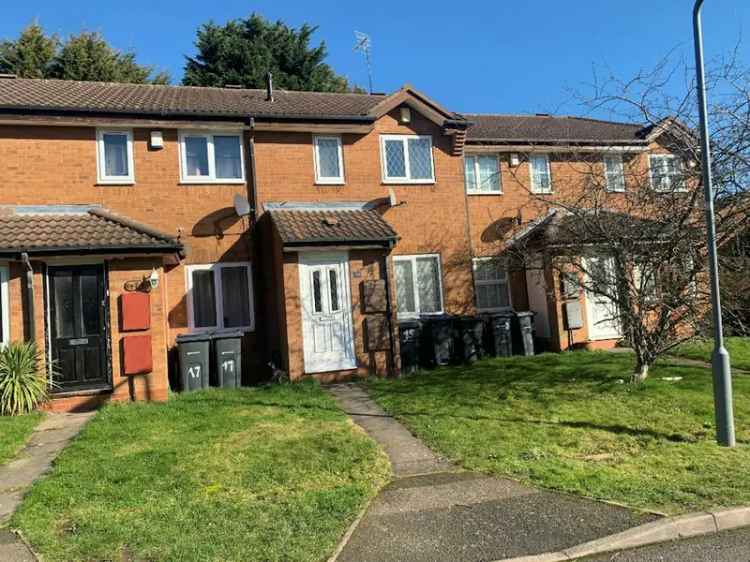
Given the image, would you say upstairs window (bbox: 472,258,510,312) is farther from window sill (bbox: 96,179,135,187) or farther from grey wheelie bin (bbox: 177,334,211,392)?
window sill (bbox: 96,179,135,187)

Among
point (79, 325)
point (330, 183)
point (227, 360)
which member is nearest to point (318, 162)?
point (330, 183)

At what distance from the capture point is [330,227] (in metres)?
11.0

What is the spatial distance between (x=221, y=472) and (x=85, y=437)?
249cm

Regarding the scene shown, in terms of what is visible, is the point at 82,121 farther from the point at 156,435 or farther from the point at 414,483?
the point at 414,483

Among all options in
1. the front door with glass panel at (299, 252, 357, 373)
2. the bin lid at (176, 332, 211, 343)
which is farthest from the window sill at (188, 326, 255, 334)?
the front door with glass panel at (299, 252, 357, 373)

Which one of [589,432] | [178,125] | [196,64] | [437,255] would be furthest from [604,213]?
[196,64]

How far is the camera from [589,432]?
6.78 metres

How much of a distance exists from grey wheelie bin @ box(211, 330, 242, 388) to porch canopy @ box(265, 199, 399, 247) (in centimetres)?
202

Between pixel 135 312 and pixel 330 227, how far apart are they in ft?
12.9

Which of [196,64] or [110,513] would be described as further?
[196,64]

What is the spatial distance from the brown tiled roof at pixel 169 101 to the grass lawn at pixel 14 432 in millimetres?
5907

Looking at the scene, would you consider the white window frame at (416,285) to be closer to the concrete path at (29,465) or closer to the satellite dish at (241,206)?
the satellite dish at (241,206)

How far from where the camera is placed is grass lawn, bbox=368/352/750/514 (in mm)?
5148

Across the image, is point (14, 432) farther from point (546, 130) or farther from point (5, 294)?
point (546, 130)
